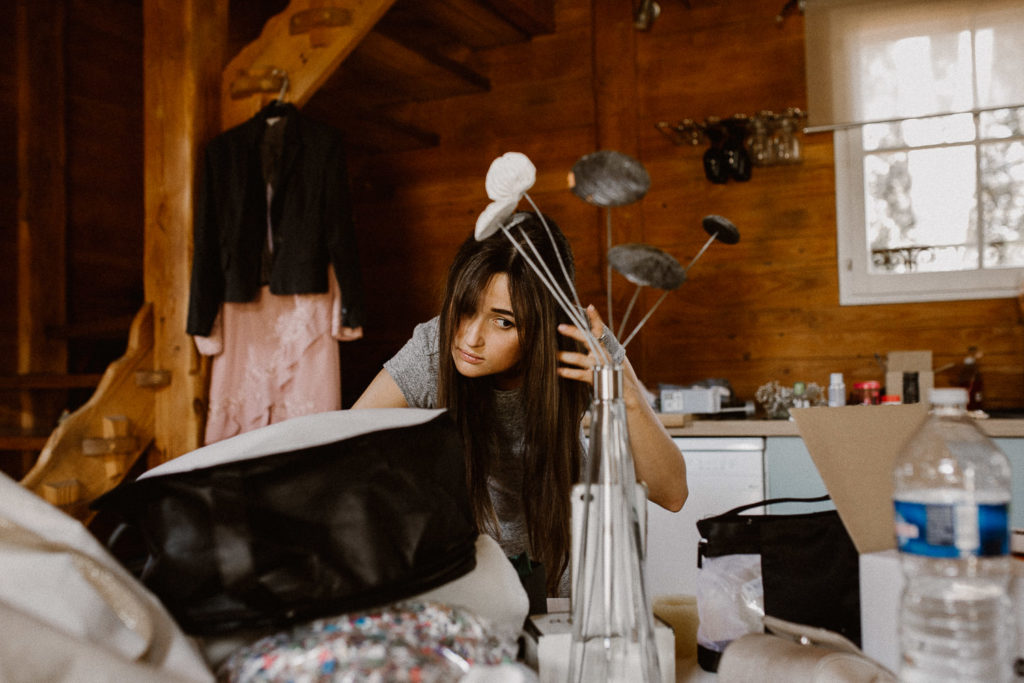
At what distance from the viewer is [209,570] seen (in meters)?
0.66

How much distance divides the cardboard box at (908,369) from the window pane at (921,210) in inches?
14.8

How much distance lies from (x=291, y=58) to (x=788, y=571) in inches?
96.7

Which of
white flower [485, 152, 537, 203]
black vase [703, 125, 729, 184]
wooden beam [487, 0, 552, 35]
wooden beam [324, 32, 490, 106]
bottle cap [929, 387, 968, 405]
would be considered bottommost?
bottle cap [929, 387, 968, 405]

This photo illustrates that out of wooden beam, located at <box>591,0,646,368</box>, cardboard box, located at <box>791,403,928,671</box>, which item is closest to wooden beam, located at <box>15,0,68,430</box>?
wooden beam, located at <box>591,0,646,368</box>

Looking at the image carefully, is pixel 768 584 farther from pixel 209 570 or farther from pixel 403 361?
pixel 403 361

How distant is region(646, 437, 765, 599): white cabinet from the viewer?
8.43ft

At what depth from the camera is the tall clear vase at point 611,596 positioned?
68 centimetres

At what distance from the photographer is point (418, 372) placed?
5.49 feet

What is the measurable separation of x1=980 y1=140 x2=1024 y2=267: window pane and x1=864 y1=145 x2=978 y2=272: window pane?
44 millimetres

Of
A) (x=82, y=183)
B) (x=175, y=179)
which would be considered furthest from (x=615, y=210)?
(x=82, y=183)

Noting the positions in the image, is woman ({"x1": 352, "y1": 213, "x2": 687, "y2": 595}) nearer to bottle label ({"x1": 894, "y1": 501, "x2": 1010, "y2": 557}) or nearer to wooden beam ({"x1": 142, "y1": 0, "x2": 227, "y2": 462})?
bottle label ({"x1": 894, "y1": 501, "x2": 1010, "y2": 557})

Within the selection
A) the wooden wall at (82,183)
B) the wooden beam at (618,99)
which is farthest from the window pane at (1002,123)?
the wooden wall at (82,183)

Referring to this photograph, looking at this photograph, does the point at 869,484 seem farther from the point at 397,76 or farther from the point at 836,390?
the point at 397,76

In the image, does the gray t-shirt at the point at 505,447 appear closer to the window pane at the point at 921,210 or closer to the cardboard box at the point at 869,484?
the cardboard box at the point at 869,484
